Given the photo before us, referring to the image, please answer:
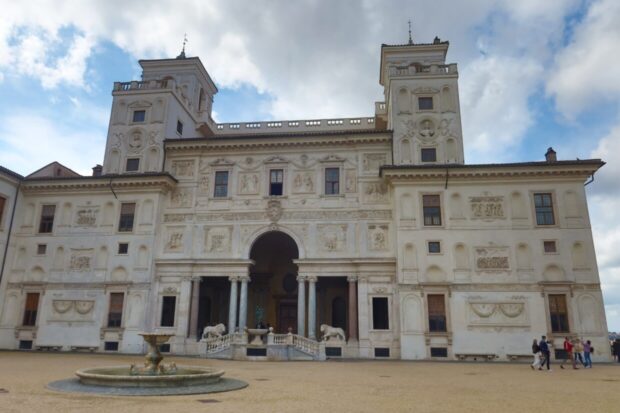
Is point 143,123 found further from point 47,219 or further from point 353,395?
point 353,395

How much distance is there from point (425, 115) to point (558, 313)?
1481 centimetres

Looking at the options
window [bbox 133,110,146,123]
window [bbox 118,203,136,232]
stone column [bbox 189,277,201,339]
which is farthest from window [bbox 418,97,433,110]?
window [bbox 118,203,136,232]

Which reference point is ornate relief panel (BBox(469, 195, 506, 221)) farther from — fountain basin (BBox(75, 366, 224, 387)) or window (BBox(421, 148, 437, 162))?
fountain basin (BBox(75, 366, 224, 387))

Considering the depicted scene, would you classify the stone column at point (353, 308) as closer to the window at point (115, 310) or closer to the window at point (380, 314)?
the window at point (380, 314)

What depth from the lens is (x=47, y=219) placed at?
31.8 metres

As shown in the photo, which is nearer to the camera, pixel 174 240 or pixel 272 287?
pixel 174 240

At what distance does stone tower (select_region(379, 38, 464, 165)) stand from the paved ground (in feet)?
53.9

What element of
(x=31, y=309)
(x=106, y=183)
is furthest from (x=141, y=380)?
(x=31, y=309)

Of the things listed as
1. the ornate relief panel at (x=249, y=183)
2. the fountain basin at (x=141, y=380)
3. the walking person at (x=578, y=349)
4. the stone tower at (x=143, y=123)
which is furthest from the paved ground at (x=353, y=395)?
the stone tower at (x=143, y=123)

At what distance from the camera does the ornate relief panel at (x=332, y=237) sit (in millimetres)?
29023

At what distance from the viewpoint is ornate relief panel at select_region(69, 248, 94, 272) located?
99.1 feet

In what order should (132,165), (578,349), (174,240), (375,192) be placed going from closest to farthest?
(578,349) → (375,192) → (174,240) → (132,165)

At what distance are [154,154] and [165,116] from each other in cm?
304

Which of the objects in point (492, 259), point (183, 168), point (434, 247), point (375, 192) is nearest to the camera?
point (492, 259)
